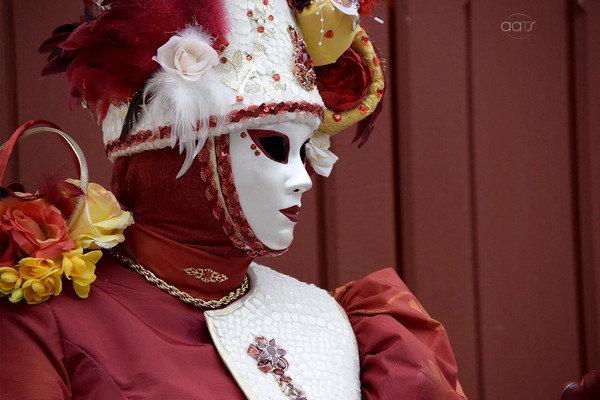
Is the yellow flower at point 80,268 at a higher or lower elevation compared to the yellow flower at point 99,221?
lower

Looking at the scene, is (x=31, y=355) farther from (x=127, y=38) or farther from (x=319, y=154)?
(x=319, y=154)

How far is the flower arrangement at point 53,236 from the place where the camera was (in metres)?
1.16

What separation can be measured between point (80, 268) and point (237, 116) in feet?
1.03

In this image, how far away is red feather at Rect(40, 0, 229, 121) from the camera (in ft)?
4.23

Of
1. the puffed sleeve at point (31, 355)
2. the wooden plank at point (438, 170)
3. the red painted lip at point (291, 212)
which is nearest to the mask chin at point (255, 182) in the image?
the red painted lip at point (291, 212)

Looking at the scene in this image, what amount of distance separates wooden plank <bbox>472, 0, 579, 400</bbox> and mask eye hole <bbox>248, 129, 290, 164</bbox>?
946 mm

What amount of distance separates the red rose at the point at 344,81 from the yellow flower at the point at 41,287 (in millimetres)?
580

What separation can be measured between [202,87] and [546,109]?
1.24 metres

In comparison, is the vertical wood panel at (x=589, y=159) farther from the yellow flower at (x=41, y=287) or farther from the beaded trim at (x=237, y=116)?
the yellow flower at (x=41, y=287)

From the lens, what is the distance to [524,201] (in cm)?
224

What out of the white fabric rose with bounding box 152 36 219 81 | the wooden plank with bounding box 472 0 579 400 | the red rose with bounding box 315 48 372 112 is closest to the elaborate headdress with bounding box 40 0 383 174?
the white fabric rose with bounding box 152 36 219 81

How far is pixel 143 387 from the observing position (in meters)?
1.18

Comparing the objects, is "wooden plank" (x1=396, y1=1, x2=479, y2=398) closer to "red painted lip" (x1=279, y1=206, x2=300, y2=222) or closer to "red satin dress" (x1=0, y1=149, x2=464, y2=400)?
"red satin dress" (x1=0, y1=149, x2=464, y2=400)

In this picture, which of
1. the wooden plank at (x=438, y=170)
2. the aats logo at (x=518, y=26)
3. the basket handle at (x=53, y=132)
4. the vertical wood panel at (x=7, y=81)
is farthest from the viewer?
the aats logo at (x=518, y=26)
